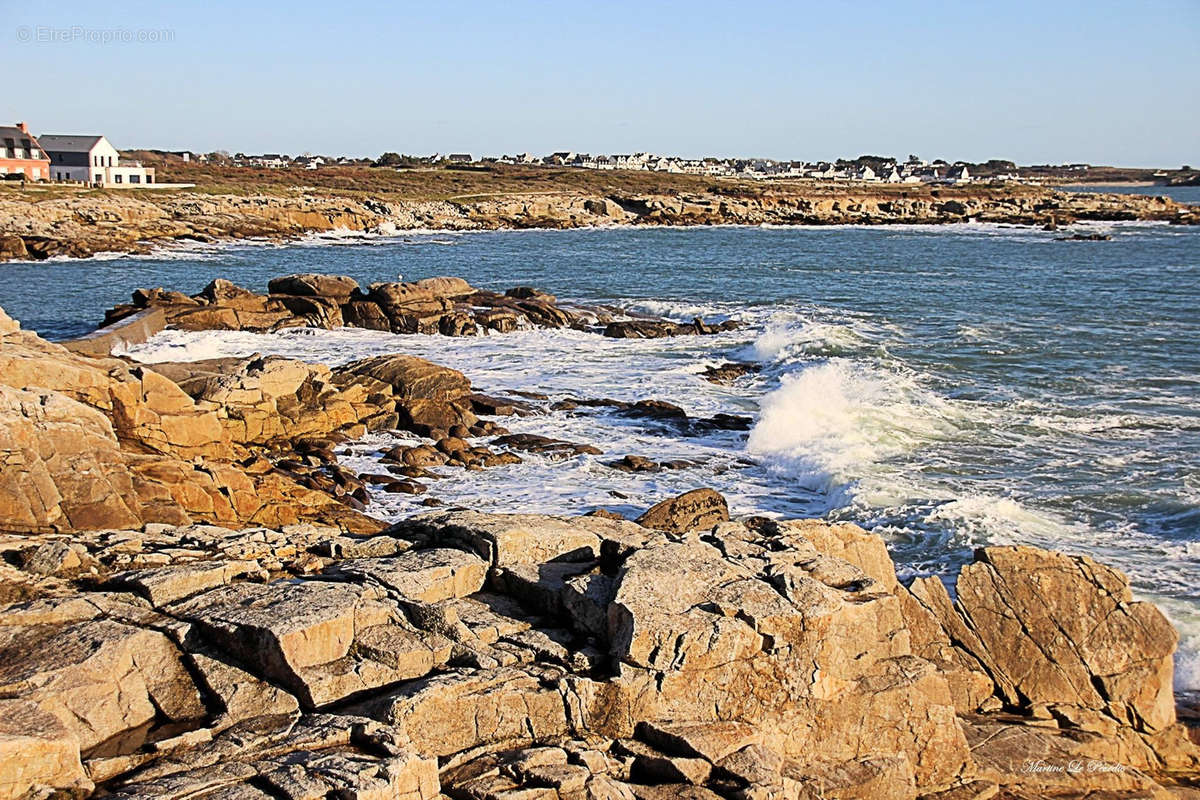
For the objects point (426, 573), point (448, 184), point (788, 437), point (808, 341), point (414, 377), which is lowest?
point (788, 437)

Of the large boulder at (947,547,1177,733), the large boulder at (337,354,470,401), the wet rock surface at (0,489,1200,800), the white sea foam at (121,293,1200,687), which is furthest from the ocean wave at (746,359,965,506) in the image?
the wet rock surface at (0,489,1200,800)

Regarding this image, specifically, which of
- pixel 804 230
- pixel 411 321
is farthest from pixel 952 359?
pixel 804 230

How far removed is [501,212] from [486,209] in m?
1.48

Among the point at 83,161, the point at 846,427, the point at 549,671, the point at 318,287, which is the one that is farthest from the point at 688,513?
the point at 83,161

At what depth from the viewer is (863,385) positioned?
25109 mm

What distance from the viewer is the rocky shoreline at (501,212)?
6122 centimetres

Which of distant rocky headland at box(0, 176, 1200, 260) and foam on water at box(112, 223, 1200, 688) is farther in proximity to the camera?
distant rocky headland at box(0, 176, 1200, 260)

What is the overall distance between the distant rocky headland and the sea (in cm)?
724

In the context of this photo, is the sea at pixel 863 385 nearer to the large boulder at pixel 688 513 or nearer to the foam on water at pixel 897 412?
the foam on water at pixel 897 412

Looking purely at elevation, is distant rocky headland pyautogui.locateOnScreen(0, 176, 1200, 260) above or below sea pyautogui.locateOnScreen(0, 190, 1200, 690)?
above

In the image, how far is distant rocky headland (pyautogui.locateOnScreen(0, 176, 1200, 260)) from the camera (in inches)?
2441

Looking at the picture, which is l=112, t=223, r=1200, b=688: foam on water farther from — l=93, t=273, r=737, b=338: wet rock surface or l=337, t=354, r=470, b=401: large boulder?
l=337, t=354, r=470, b=401: large boulder

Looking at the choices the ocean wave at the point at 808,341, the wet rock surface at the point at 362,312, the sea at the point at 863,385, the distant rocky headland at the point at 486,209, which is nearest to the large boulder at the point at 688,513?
the sea at the point at 863,385

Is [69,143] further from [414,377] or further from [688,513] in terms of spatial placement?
[688,513]
